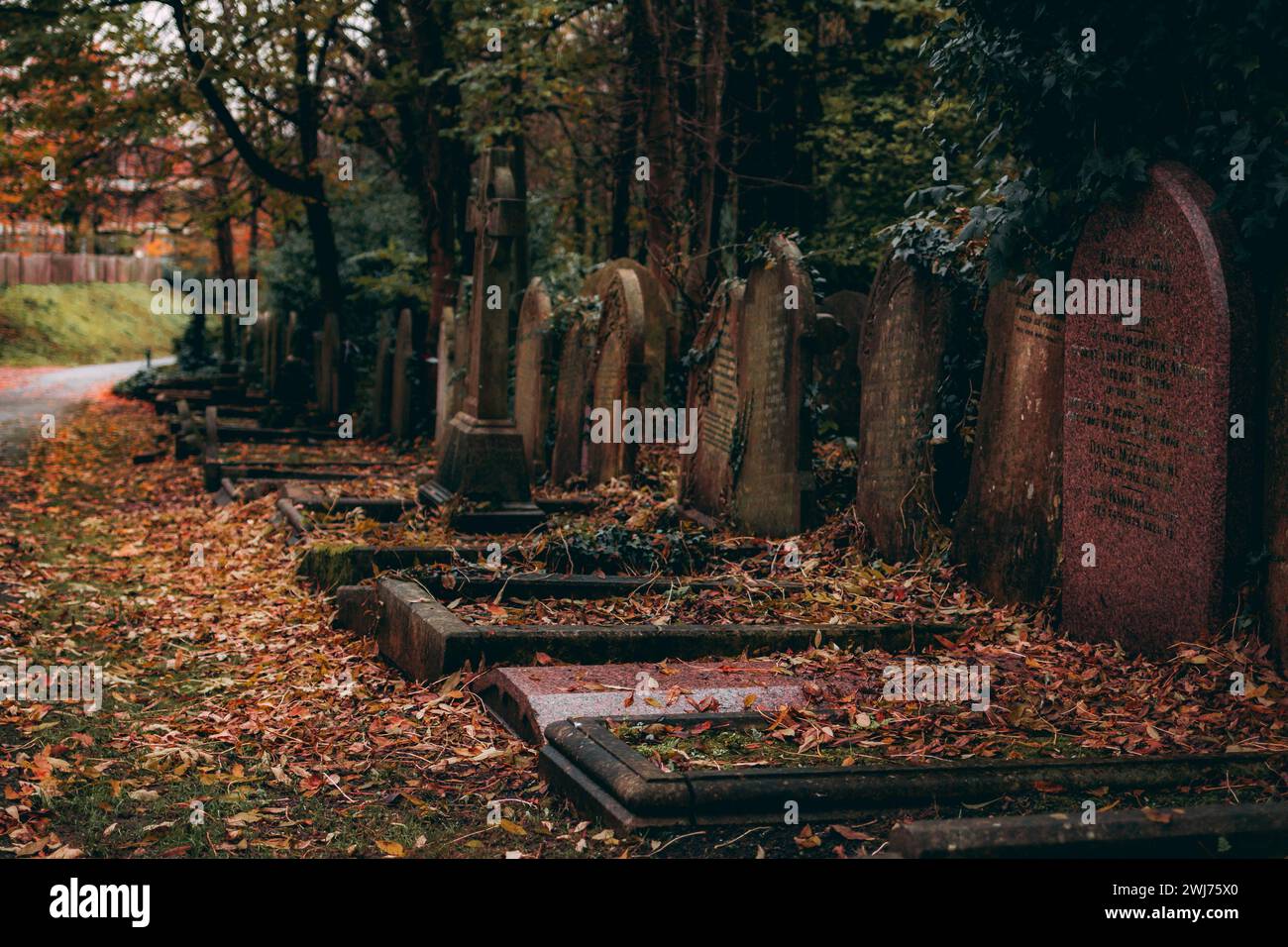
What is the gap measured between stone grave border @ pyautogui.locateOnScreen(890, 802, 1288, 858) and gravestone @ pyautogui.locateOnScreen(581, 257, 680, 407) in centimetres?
732

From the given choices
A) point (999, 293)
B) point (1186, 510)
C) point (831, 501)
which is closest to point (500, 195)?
point (831, 501)

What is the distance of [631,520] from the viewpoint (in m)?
9.39

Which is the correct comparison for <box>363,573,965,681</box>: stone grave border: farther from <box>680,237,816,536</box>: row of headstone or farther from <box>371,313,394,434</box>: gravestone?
<box>371,313,394,434</box>: gravestone

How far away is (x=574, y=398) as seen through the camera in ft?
37.9

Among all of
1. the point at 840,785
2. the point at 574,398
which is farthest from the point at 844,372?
the point at 840,785

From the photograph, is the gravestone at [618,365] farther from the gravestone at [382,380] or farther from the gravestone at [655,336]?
the gravestone at [382,380]

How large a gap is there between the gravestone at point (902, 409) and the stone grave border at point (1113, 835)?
3.90 meters

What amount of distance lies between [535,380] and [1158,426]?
683 cm

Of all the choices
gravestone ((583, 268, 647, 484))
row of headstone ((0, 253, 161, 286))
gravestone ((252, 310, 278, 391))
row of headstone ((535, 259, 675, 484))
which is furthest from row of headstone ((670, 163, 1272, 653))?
row of headstone ((0, 253, 161, 286))

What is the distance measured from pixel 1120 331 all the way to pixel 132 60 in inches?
586

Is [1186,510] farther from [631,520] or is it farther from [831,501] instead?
[631,520]

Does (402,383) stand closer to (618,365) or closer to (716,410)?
(618,365)

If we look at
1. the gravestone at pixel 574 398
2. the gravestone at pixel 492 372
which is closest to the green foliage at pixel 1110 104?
the gravestone at pixel 492 372

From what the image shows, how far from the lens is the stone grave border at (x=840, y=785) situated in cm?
414
